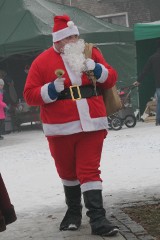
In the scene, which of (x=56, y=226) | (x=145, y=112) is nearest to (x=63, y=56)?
(x=56, y=226)

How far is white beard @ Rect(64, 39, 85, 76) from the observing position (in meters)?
5.29

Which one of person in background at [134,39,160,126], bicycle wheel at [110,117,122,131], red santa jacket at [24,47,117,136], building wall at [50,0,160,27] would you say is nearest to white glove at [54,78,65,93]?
red santa jacket at [24,47,117,136]

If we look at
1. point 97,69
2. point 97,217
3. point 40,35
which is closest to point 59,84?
point 97,69

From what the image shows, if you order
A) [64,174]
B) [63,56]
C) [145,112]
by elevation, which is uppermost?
[63,56]

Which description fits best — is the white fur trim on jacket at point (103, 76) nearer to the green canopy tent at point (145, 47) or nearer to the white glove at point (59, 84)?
the white glove at point (59, 84)

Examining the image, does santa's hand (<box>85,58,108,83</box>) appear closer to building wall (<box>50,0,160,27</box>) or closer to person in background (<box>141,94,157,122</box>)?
person in background (<box>141,94,157,122</box>)

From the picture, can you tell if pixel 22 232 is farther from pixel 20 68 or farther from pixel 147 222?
pixel 20 68

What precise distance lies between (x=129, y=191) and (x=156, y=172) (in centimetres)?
129

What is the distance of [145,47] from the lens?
16.2 meters

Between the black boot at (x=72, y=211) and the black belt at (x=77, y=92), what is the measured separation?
80cm

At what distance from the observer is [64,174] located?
5.47 meters

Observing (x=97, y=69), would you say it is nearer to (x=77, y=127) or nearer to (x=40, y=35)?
(x=77, y=127)

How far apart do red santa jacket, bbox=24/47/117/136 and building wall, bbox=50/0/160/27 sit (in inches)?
1063

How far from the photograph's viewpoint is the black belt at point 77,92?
5.29 metres
